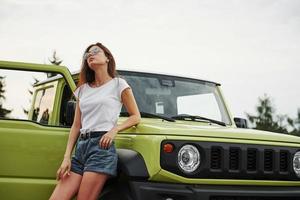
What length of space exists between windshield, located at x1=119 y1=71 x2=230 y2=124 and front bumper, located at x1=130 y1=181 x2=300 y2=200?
1.11 metres

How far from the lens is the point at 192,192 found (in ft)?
12.7

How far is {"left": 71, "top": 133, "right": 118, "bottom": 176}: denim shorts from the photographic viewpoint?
388 centimetres

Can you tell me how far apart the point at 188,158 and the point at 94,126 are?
2.41ft

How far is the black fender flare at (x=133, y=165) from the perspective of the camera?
153 inches

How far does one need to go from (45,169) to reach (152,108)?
1.13 m

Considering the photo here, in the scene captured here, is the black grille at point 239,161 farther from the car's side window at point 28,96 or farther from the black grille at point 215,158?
the car's side window at point 28,96

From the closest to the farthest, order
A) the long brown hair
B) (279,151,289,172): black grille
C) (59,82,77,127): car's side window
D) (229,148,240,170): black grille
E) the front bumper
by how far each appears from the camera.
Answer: the front bumper
(229,148,240,170): black grille
the long brown hair
(279,151,289,172): black grille
(59,82,77,127): car's side window

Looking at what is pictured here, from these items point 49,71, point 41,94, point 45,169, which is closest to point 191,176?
point 45,169

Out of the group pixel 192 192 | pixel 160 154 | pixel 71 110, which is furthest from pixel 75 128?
pixel 192 192

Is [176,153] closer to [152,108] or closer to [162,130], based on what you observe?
[162,130]

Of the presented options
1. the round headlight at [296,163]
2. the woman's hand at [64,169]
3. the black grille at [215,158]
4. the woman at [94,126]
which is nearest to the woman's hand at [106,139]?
the woman at [94,126]

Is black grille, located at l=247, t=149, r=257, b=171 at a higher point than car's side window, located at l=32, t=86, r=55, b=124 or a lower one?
lower

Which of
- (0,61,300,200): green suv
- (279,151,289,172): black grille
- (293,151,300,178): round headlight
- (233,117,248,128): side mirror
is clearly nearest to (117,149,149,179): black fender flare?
(0,61,300,200): green suv

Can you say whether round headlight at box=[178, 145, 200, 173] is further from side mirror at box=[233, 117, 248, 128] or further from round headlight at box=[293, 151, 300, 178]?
side mirror at box=[233, 117, 248, 128]
